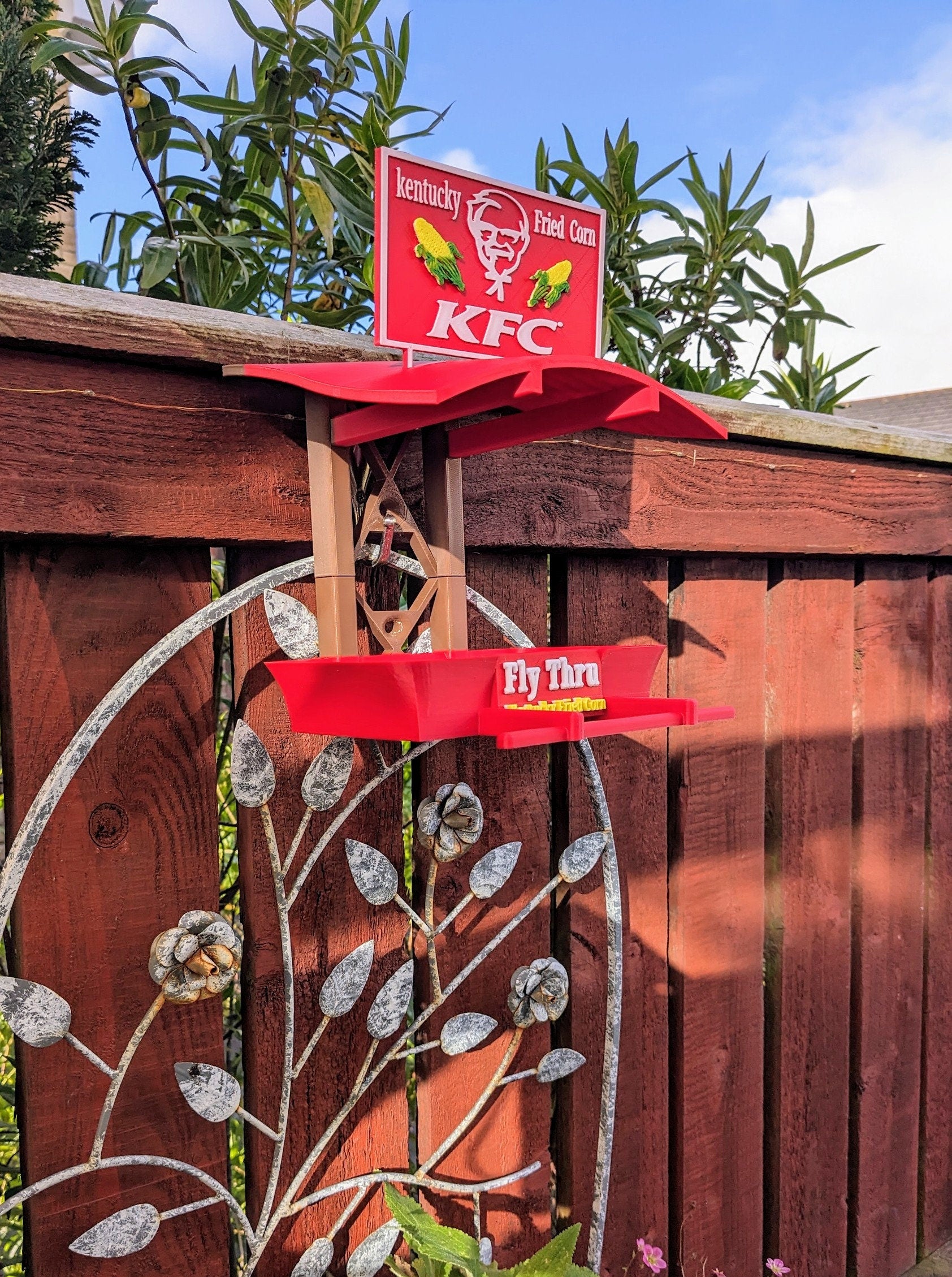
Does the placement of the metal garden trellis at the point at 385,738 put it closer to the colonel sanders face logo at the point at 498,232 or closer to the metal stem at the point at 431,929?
the metal stem at the point at 431,929

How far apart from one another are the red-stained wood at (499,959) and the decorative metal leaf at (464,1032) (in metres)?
0.05

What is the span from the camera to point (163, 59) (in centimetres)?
115

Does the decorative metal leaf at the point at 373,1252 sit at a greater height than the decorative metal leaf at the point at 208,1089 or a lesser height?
lesser

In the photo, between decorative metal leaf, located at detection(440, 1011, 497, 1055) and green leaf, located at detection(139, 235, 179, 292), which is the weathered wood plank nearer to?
green leaf, located at detection(139, 235, 179, 292)

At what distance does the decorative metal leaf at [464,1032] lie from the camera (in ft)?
3.23

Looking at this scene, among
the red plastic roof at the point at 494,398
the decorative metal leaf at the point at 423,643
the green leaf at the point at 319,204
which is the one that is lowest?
the decorative metal leaf at the point at 423,643

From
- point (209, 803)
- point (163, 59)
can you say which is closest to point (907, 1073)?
point (209, 803)

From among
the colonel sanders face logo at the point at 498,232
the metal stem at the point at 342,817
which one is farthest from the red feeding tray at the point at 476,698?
the colonel sanders face logo at the point at 498,232

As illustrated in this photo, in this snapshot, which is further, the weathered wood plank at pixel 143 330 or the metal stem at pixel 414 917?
the metal stem at pixel 414 917

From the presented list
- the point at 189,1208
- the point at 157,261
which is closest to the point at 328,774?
the point at 189,1208

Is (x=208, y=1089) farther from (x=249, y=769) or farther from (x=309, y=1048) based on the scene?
(x=249, y=769)

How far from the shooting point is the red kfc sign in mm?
791

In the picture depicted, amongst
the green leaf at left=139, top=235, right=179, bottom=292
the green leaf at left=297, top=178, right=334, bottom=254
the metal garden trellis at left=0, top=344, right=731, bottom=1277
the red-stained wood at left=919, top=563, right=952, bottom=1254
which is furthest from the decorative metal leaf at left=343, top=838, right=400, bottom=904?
the red-stained wood at left=919, top=563, right=952, bottom=1254

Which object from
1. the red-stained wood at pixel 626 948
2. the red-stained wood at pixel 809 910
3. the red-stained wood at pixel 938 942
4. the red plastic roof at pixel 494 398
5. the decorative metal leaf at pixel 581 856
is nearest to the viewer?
the red plastic roof at pixel 494 398
